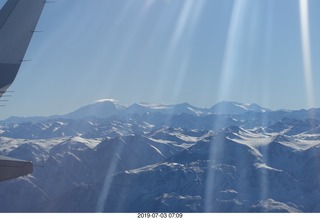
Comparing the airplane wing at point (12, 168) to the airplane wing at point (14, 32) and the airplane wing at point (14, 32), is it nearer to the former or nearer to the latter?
the airplane wing at point (14, 32)

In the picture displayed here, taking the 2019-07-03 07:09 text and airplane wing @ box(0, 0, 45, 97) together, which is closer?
the 2019-07-03 07:09 text

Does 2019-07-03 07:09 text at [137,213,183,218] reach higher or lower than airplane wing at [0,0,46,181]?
lower

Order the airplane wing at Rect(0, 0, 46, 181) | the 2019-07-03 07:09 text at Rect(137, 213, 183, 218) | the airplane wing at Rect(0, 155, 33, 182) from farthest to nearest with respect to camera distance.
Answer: the airplane wing at Rect(0, 0, 46, 181), the 2019-07-03 07:09 text at Rect(137, 213, 183, 218), the airplane wing at Rect(0, 155, 33, 182)

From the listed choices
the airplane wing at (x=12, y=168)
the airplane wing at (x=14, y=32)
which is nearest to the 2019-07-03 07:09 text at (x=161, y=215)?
the airplane wing at (x=12, y=168)

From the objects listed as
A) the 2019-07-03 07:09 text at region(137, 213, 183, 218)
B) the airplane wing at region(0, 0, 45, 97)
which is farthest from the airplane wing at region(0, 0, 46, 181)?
the 2019-07-03 07:09 text at region(137, 213, 183, 218)

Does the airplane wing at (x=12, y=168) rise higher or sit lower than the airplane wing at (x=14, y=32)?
lower

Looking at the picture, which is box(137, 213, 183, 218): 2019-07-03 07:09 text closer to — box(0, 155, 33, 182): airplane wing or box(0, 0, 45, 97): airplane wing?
box(0, 155, 33, 182): airplane wing

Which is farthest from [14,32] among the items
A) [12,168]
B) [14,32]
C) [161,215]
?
[161,215]

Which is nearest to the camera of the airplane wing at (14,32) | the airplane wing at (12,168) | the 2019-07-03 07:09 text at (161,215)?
the airplane wing at (12,168)
